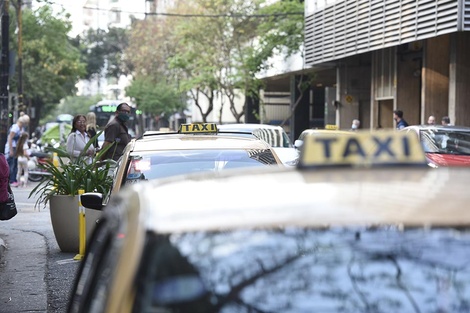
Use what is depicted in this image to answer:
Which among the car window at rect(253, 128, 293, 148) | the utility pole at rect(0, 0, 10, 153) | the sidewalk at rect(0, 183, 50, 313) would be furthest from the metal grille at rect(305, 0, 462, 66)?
the sidewalk at rect(0, 183, 50, 313)

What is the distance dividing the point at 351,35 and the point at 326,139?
28368 mm

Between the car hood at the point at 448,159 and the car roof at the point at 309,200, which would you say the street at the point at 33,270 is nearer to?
the car roof at the point at 309,200

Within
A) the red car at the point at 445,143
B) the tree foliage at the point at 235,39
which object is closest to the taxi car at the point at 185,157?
the red car at the point at 445,143

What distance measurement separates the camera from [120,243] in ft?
9.81

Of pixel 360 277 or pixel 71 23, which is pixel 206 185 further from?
pixel 71 23

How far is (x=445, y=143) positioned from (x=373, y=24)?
11.9 meters

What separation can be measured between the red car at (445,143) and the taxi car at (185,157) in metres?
8.50

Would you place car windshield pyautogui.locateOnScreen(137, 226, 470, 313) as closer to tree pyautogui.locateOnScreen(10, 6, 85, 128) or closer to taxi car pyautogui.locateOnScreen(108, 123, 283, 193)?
taxi car pyautogui.locateOnScreen(108, 123, 283, 193)

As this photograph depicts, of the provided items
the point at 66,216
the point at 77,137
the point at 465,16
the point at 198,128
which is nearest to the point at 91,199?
the point at 198,128

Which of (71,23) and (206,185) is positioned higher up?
(71,23)

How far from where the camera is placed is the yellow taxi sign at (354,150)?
10.9ft

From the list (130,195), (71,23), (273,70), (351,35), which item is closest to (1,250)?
(130,195)

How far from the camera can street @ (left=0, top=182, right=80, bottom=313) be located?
8914mm

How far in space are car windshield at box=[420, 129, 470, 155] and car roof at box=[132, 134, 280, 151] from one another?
886 cm
